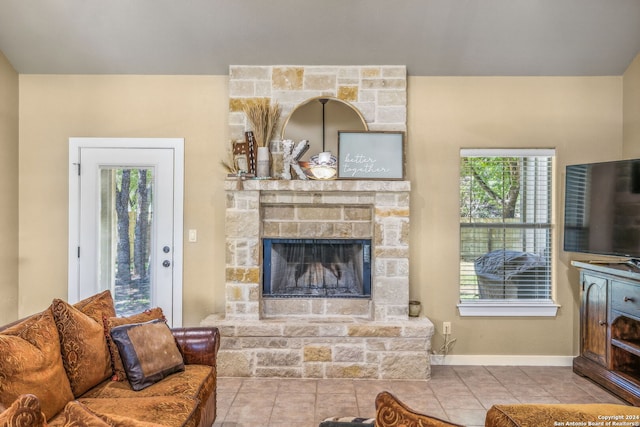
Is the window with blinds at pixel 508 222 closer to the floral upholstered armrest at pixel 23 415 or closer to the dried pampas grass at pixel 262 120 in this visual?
the dried pampas grass at pixel 262 120

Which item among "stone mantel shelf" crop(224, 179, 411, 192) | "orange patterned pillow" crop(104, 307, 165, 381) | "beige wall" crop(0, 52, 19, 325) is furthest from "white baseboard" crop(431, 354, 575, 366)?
"beige wall" crop(0, 52, 19, 325)

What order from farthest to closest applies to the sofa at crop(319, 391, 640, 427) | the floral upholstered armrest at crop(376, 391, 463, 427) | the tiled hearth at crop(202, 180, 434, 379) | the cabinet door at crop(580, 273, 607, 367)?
the tiled hearth at crop(202, 180, 434, 379) → the cabinet door at crop(580, 273, 607, 367) → the sofa at crop(319, 391, 640, 427) → the floral upholstered armrest at crop(376, 391, 463, 427)

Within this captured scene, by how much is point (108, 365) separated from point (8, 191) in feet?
7.93

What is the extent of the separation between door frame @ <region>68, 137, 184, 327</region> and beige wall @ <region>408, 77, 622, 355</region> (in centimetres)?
208

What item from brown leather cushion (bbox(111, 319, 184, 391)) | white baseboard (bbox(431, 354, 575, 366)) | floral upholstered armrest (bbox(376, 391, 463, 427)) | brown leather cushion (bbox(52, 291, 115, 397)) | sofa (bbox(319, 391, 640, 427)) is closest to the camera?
floral upholstered armrest (bbox(376, 391, 463, 427))

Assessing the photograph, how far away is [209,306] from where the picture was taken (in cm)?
409

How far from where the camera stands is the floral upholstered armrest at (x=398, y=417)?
1021 millimetres

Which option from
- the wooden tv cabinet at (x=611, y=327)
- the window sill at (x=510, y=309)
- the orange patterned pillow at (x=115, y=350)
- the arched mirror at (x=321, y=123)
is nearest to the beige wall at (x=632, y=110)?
the wooden tv cabinet at (x=611, y=327)

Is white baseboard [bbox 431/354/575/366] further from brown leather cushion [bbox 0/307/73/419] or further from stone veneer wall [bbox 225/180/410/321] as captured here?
brown leather cushion [bbox 0/307/73/419]

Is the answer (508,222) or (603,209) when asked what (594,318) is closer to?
(603,209)

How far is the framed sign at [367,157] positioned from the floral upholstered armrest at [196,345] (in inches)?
69.2

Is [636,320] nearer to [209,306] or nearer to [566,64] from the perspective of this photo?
[566,64]

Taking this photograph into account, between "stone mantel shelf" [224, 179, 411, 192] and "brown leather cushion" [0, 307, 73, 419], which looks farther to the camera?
"stone mantel shelf" [224, 179, 411, 192]

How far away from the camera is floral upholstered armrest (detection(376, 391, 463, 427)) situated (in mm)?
1021
